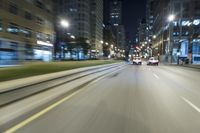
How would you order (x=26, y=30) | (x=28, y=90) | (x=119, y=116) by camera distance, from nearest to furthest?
(x=119, y=116) < (x=28, y=90) < (x=26, y=30)

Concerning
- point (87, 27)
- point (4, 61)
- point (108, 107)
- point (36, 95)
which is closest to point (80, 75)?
point (36, 95)

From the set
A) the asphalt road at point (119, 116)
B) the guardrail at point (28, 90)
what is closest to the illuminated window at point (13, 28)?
the guardrail at point (28, 90)

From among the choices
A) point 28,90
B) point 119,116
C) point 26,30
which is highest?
point 26,30

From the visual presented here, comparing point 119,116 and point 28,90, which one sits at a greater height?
point 28,90

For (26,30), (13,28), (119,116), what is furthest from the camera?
(26,30)

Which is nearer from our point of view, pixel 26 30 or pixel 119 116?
pixel 119 116

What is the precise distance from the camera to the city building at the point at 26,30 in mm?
52388

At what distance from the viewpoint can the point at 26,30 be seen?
65500mm

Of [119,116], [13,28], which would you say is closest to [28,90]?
[119,116]

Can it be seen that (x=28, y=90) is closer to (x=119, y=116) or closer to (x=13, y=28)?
(x=119, y=116)

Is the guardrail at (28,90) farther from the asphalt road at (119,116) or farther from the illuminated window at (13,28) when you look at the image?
the illuminated window at (13,28)

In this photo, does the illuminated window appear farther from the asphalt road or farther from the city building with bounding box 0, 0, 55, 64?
the asphalt road

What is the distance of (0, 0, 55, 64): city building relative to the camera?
52388 millimetres

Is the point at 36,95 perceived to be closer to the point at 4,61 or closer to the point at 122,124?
the point at 122,124
